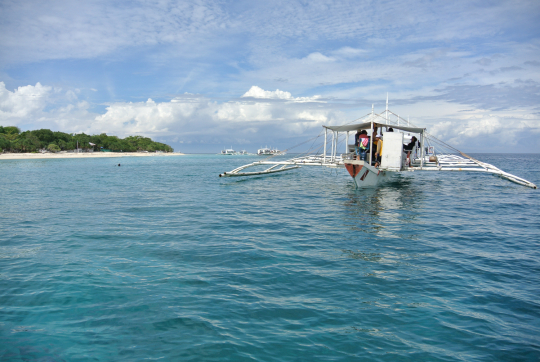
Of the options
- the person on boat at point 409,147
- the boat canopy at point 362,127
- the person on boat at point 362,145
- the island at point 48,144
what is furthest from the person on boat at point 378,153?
the island at point 48,144

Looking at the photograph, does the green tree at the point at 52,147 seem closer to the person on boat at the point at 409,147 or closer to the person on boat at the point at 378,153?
the person on boat at the point at 378,153

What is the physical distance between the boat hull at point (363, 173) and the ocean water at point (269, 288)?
25.4ft

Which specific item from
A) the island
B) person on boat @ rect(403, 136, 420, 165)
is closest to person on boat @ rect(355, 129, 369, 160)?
person on boat @ rect(403, 136, 420, 165)

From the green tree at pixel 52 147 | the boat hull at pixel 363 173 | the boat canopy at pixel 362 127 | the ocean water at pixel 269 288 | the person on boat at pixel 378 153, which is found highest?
the green tree at pixel 52 147

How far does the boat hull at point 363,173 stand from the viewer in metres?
20.7

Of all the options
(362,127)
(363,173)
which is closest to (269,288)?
(363,173)

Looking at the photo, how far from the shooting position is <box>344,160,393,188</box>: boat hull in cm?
2068

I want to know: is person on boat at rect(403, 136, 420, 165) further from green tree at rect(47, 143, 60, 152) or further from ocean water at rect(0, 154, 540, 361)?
green tree at rect(47, 143, 60, 152)

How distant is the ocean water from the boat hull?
7751 mm

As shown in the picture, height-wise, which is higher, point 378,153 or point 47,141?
point 47,141

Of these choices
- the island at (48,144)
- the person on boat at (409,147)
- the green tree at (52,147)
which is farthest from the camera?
the green tree at (52,147)

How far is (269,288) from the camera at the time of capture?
6414 mm

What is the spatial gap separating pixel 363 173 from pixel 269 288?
16.5 meters

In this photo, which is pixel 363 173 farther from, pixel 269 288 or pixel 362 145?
pixel 269 288
